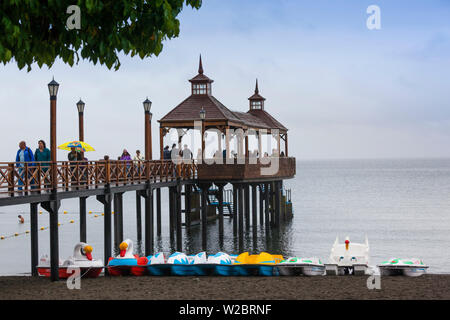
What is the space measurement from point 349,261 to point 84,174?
28.2 ft

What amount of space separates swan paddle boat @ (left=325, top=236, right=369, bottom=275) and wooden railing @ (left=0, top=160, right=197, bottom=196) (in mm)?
7668

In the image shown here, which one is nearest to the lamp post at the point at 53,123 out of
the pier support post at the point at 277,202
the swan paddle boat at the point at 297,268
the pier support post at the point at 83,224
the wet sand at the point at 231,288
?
the wet sand at the point at 231,288

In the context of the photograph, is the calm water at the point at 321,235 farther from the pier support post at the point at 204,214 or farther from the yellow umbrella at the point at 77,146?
the yellow umbrella at the point at 77,146

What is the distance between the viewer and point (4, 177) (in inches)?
663

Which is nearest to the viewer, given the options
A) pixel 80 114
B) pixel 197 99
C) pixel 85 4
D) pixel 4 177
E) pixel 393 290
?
pixel 85 4

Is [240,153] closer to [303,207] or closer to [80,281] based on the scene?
[80,281]

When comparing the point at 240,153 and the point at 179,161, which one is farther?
the point at 240,153

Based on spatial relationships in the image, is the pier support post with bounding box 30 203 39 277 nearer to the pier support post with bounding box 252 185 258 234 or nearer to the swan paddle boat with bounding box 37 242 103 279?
the swan paddle boat with bounding box 37 242 103 279

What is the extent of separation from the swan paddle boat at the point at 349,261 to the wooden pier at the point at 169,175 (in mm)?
7422

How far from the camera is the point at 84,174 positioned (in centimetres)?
2131

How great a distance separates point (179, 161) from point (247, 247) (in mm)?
6845

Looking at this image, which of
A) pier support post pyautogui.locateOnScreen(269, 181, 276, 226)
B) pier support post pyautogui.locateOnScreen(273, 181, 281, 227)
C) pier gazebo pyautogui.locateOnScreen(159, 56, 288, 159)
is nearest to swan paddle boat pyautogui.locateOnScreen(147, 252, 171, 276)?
pier gazebo pyautogui.locateOnScreen(159, 56, 288, 159)

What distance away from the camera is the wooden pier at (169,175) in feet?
60.1
